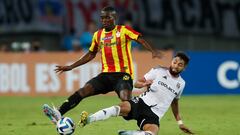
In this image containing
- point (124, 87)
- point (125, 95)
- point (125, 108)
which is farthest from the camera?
point (124, 87)

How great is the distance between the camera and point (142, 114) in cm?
1162

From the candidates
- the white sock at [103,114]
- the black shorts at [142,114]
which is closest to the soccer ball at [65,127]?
the white sock at [103,114]

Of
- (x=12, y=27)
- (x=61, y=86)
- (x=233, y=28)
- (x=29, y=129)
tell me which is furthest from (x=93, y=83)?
(x=233, y=28)

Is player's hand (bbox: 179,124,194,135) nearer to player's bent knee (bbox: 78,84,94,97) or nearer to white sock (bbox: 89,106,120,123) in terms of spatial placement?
white sock (bbox: 89,106,120,123)

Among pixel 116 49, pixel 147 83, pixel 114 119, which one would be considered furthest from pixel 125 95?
pixel 114 119

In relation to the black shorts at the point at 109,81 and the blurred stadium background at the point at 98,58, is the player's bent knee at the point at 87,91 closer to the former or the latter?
the black shorts at the point at 109,81

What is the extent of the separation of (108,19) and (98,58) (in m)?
9.96

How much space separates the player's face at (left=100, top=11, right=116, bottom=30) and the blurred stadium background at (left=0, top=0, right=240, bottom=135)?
6.05 feet

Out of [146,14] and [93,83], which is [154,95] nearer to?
[93,83]

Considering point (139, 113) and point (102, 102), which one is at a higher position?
point (139, 113)

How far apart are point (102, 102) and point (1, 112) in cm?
374

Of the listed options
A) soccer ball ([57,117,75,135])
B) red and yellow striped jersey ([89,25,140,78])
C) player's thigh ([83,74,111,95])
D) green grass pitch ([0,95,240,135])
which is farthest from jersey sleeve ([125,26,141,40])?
soccer ball ([57,117,75,135])

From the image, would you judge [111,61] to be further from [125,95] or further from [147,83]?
[147,83]

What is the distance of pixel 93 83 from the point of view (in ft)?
43.2
